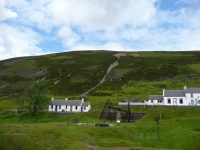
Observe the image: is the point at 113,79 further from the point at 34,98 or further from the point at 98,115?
the point at 34,98

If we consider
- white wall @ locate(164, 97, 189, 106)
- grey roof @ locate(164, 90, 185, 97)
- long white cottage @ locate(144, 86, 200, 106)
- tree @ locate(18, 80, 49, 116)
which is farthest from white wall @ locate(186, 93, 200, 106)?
tree @ locate(18, 80, 49, 116)

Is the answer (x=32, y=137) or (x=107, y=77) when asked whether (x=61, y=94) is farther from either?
(x=32, y=137)

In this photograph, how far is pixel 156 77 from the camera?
166125 millimetres

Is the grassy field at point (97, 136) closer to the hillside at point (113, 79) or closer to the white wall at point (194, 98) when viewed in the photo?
the white wall at point (194, 98)

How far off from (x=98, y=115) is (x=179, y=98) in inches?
1471

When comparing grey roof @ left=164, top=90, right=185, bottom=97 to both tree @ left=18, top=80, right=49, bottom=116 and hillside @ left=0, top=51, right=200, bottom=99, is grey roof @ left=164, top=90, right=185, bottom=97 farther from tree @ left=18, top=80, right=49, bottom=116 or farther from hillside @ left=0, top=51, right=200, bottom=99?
tree @ left=18, top=80, right=49, bottom=116

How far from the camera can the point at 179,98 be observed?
9675 cm

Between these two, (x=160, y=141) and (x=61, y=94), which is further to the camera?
(x=61, y=94)

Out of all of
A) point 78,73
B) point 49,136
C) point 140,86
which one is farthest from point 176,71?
point 49,136

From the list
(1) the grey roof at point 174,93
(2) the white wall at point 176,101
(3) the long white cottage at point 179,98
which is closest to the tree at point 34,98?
(3) the long white cottage at point 179,98

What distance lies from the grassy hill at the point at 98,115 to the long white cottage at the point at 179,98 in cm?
1343

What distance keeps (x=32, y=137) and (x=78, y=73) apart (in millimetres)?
147865

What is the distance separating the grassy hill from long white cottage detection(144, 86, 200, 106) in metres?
13.4

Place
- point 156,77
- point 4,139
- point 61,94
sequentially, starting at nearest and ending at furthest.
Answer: point 4,139 → point 61,94 → point 156,77
